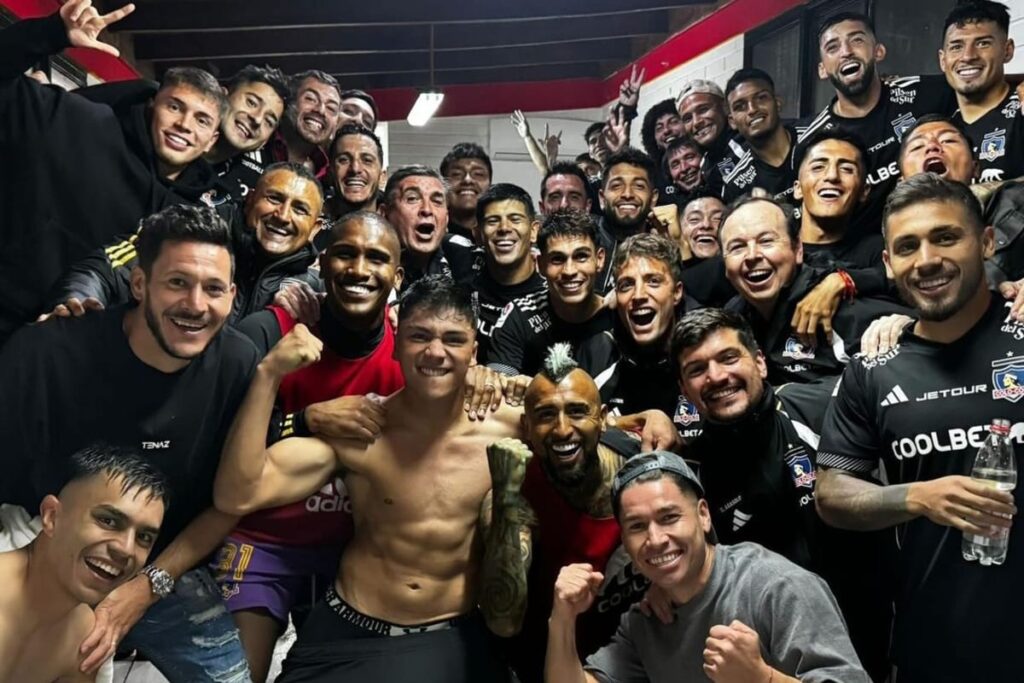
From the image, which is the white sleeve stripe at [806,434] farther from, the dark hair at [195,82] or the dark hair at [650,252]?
the dark hair at [195,82]

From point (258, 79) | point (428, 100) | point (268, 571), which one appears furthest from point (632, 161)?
point (428, 100)

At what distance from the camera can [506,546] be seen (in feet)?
9.40

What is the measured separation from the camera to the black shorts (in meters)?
2.98

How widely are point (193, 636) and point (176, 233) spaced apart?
147cm

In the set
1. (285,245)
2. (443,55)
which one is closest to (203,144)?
(285,245)

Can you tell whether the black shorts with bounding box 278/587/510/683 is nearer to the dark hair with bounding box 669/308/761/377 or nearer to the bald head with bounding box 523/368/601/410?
the bald head with bounding box 523/368/601/410

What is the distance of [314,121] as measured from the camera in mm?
5391

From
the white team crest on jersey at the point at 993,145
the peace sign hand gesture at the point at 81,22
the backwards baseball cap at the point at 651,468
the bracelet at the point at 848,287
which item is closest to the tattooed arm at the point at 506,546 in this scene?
the backwards baseball cap at the point at 651,468

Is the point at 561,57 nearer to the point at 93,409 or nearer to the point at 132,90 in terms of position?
the point at 132,90

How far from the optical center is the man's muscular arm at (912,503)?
2584mm

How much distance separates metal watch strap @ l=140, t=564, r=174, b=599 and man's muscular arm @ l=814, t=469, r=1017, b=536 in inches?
92.0

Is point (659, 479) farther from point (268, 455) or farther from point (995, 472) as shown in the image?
point (268, 455)

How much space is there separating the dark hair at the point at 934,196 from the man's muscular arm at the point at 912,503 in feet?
2.83

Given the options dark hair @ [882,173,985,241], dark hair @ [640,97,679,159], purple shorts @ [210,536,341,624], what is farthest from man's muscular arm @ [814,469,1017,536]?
dark hair @ [640,97,679,159]
